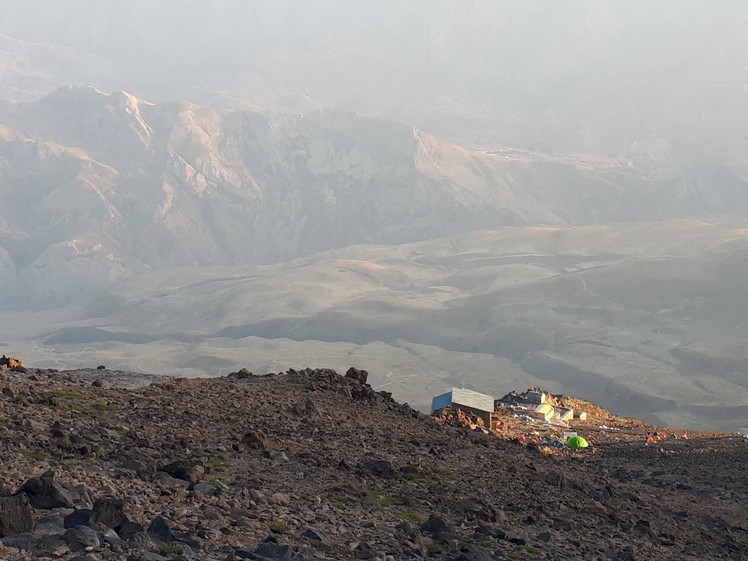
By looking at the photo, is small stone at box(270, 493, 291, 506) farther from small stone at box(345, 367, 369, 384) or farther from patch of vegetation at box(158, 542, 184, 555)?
small stone at box(345, 367, 369, 384)

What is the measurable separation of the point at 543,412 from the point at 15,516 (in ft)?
119

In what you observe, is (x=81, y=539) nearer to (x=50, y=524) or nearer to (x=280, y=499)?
(x=50, y=524)

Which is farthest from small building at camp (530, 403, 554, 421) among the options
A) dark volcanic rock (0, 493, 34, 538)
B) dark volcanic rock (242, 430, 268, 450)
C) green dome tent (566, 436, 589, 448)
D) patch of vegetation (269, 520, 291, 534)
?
dark volcanic rock (0, 493, 34, 538)

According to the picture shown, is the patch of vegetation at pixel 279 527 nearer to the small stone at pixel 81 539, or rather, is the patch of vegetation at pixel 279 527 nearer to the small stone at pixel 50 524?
the small stone at pixel 50 524

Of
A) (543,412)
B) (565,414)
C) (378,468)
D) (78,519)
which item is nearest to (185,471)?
(78,519)

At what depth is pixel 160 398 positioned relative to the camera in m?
19.2

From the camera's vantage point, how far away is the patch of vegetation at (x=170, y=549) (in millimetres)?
9858

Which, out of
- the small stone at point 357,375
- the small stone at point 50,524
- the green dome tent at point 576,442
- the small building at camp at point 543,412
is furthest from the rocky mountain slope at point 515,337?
the small stone at point 50,524

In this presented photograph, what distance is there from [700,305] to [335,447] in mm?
159026

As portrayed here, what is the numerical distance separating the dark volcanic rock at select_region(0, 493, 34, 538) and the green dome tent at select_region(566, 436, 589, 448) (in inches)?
1019

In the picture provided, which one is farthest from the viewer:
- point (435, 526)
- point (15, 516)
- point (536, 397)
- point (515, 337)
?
point (515, 337)

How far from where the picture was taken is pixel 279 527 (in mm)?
11820

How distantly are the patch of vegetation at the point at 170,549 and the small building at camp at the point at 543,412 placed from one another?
115 ft

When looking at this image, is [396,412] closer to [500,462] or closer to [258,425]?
[500,462]
